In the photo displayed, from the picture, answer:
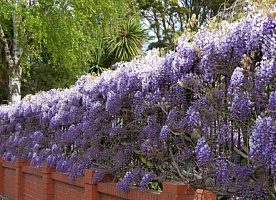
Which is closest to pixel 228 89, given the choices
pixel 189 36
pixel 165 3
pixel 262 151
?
pixel 262 151

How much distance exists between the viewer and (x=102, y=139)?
6.61 meters

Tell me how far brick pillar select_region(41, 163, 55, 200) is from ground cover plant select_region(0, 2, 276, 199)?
826mm

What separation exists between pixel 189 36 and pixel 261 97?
129 centimetres

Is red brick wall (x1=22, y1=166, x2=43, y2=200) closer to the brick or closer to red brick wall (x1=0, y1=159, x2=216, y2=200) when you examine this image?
red brick wall (x1=0, y1=159, x2=216, y2=200)

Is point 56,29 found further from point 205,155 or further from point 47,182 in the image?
point 205,155

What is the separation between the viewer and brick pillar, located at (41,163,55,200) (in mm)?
8523

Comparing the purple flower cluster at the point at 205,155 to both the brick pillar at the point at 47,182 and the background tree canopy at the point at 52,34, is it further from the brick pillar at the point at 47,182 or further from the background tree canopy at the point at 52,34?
the background tree canopy at the point at 52,34

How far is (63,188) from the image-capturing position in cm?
808

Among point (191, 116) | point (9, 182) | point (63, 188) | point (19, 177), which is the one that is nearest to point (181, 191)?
point (191, 116)

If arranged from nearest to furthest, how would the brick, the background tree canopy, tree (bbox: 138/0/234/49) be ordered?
the brick < the background tree canopy < tree (bbox: 138/0/234/49)

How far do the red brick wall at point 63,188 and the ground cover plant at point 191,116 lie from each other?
0.14 meters

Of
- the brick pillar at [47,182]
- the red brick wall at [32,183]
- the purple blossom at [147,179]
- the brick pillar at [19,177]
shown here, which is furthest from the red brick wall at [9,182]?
the purple blossom at [147,179]

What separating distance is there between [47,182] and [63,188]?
593 millimetres

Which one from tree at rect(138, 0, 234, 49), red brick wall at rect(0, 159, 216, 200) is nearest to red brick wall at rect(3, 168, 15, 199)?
red brick wall at rect(0, 159, 216, 200)
